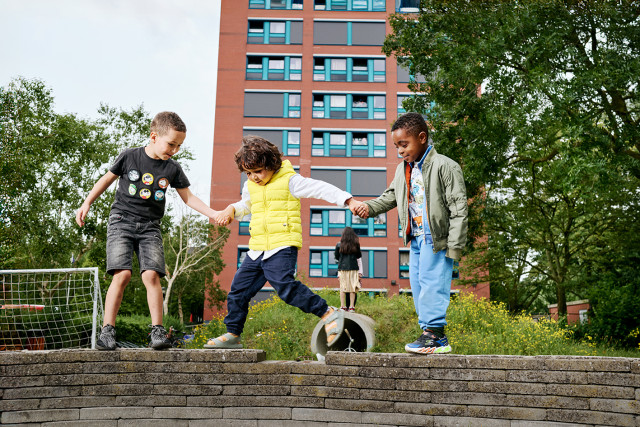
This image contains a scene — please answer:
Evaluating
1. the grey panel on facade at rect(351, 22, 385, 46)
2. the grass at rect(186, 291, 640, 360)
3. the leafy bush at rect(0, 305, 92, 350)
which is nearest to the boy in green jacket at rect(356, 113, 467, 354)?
the leafy bush at rect(0, 305, 92, 350)

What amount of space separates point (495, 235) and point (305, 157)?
1933cm

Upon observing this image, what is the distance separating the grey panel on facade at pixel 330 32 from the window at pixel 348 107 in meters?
4.84

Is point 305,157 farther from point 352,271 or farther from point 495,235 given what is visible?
point 352,271

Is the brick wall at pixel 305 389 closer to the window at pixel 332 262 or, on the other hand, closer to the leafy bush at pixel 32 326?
the leafy bush at pixel 32 326

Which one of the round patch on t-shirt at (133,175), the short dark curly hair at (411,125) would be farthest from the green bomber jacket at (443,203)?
the round patch on t-shirt at (133,175)

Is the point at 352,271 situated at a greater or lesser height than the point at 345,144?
lesser

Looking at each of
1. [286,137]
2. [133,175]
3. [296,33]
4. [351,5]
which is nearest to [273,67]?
[296,33]

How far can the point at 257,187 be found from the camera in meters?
4.36

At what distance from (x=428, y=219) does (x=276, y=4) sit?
42658 mm

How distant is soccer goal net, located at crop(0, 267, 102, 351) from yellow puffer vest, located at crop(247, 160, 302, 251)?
1696mm

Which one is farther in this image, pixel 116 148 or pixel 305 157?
pixel 305 157

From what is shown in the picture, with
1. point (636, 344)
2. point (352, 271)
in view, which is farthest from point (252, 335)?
point (636, 344)

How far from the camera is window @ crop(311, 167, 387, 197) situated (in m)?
40.1

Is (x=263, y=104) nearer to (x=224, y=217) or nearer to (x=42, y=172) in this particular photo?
(x=42, y=172)
